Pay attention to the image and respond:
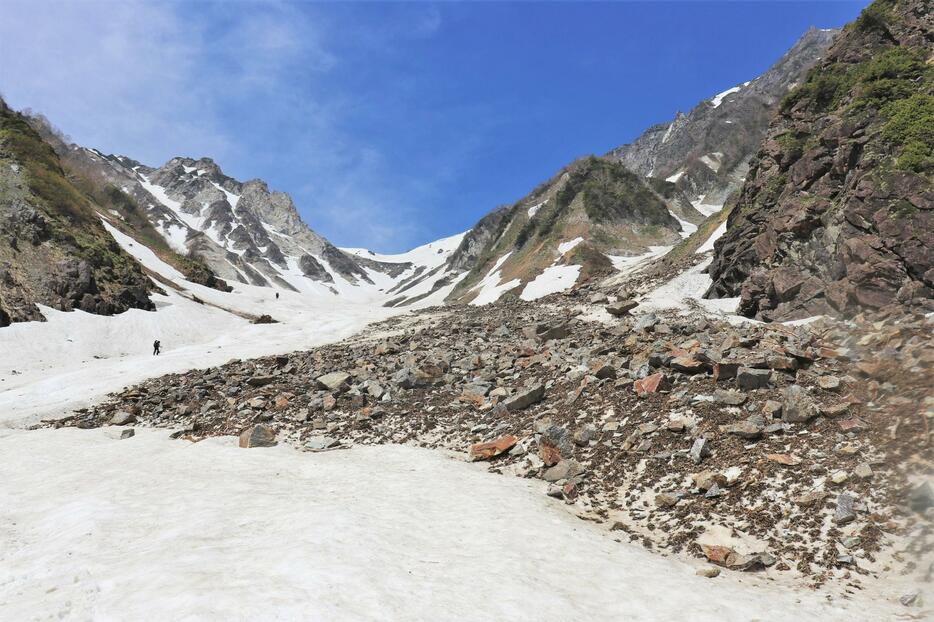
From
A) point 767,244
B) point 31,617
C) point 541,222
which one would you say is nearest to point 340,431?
point 31,617

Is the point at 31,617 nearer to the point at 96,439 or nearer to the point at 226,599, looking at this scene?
the point at 226,599

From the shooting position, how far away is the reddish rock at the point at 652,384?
14469mm

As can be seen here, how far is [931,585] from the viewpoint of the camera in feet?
22.8

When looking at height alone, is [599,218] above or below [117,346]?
above

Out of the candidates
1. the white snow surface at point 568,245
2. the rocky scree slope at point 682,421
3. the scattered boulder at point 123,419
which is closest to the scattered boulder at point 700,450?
the rocky scree slope at point 682,421

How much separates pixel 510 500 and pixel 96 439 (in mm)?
16229

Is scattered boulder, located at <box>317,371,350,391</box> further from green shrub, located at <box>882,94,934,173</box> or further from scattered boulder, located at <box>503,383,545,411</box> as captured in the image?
green shrub, located at <box>882,94,934,173</box>

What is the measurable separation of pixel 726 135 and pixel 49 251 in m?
153

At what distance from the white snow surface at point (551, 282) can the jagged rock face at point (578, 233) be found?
0.11 m

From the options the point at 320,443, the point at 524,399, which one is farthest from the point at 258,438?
the point at 524,399

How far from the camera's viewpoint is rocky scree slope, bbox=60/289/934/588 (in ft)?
29.1

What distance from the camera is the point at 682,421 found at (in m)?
12.6

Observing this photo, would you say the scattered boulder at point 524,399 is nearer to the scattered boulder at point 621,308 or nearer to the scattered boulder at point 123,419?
the scattered boulder at point 621,308

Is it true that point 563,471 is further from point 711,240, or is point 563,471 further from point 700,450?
point 711,240
